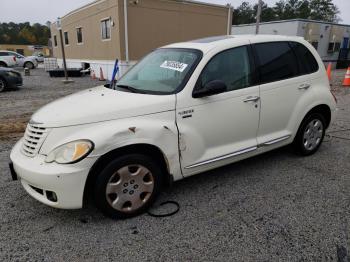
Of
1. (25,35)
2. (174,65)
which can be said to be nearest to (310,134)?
(174,65)

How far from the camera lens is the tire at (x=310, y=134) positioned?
4.48m

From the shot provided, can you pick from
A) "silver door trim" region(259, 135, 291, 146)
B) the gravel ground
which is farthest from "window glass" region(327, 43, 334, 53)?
"silver door trim" region(259, 135, 291, 146)

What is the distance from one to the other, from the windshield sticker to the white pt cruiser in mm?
16

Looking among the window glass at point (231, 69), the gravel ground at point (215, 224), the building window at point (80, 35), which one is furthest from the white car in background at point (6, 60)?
the window glass at point (231, 69)

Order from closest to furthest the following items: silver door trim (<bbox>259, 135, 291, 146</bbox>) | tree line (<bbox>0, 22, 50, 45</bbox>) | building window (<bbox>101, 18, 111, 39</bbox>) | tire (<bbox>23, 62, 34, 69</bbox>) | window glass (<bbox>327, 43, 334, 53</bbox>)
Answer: silver door trim (<bbox>259, 135, 291, 146</bbox>), building window (<bbox>101, 18, 111, 39</bbox>), window glass (<bbox>327, 43, 334, 53</bbox>), tire (<bbox>23, 62, 34, 69</bbox>), tree line (<bbox>0, 22, 50, 45</bbox>)

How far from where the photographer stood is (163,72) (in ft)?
12.0

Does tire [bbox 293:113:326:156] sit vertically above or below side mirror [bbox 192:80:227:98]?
→ below

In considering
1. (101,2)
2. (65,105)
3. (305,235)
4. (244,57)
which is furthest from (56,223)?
(101,2)

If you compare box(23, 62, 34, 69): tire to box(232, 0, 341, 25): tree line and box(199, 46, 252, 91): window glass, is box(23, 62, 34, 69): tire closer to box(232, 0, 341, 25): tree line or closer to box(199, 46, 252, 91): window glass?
box(199, 46, 252, 91): window glass

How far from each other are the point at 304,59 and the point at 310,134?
1.13 metres

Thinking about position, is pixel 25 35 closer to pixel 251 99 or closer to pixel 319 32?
pixel 319 32

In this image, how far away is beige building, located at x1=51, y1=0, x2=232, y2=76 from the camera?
16.1 m

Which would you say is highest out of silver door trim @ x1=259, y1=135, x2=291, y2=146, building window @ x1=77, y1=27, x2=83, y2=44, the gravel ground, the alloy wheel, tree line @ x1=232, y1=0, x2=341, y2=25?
tree line @ x1=232, y1=0, x2=341, y2=25

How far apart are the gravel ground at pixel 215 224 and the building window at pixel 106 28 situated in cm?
1476
